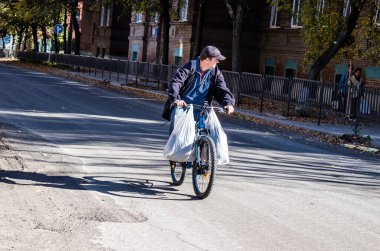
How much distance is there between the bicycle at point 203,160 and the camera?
717 centimetres

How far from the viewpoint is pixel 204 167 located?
24.1 feet

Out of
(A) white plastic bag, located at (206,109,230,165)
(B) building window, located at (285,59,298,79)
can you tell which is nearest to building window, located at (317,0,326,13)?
(B) building window, located at (285,59,298,79)

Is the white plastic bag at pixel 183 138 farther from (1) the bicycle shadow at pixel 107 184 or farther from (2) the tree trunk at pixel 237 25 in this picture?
(2) the tree trunk at pixel 237 25

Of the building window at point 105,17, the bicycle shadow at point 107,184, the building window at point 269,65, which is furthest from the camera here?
the building window at point 105,17

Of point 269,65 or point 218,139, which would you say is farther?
point 269,65

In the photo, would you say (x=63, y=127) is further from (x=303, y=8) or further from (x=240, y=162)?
(x=303, y=8)

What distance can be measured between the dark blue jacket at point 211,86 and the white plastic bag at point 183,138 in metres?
0.26

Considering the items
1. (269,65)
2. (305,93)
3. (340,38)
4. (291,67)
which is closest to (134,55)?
(269,65)

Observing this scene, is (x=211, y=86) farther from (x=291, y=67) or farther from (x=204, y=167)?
(x=291, y=67)

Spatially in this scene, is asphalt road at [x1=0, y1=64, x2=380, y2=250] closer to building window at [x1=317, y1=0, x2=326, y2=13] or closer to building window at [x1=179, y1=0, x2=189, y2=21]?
building window at [x1=317, y1=0, x2=326, y2=13]

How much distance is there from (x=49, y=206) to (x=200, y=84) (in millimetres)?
2321

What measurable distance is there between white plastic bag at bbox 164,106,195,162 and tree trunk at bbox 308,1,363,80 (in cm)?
1362

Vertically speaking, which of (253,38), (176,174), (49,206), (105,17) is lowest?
(49,206)

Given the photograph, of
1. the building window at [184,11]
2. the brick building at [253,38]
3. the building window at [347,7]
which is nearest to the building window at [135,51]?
the brick building at [253,38]
